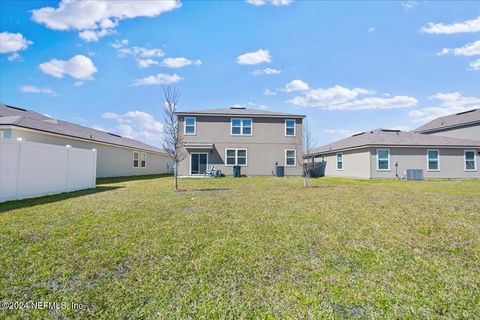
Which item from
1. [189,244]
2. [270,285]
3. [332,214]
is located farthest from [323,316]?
[332,214]

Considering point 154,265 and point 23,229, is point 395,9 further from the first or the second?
point 23,229

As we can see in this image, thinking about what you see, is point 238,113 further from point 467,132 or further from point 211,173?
point 467,132

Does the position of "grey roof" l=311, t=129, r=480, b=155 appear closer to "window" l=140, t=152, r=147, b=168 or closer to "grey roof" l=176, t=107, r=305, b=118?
"grey roof" l=176, t=107, r=305, b=118

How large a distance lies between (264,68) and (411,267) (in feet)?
52.1

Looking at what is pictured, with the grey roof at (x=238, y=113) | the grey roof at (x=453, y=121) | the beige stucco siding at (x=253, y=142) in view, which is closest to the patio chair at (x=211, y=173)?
the beige stucco siding at (x=253, y=142)

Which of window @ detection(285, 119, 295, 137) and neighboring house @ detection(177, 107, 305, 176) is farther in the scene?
window @ detection(285, 119, 295, 137)

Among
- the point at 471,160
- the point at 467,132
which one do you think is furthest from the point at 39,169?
the point at 467,132

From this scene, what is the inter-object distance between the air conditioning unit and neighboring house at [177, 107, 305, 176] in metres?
8.12

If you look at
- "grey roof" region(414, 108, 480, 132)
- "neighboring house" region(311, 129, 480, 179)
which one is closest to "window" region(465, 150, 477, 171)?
"neighboring house" region(311, 129, 480, 179)

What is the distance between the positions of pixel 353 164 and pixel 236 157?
9.95 m

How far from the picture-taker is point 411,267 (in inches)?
126

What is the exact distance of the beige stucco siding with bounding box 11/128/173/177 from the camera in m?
14.1

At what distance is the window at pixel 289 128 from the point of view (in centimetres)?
2089

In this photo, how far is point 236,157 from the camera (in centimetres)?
2031
